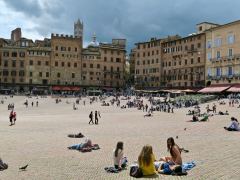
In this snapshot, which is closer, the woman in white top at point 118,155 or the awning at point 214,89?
the woman in white top at point 118,155

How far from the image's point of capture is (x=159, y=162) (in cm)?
1241

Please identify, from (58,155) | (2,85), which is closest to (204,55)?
(2,85)

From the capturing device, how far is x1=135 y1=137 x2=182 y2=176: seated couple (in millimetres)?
11121

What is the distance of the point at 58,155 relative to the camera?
15453 mm

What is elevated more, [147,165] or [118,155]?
[118,155]

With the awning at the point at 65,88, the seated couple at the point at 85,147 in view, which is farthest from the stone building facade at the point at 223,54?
the seated couple at the point at 85,147

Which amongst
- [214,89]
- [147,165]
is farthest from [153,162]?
[214,89]

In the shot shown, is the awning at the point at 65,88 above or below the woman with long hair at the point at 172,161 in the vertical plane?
above

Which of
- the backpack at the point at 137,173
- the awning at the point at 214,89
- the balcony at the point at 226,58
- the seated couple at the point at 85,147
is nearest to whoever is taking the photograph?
the backpack at the point at 137,173

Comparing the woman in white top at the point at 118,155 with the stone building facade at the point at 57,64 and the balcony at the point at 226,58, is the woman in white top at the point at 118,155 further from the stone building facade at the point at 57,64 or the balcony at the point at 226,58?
the stone building facade at the point at 57,64

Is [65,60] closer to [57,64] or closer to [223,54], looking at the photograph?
[57,64]

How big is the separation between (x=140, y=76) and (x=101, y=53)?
15826mm

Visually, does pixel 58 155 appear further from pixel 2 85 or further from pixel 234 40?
pixel 2 85

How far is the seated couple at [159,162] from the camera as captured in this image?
11121 millimetres
